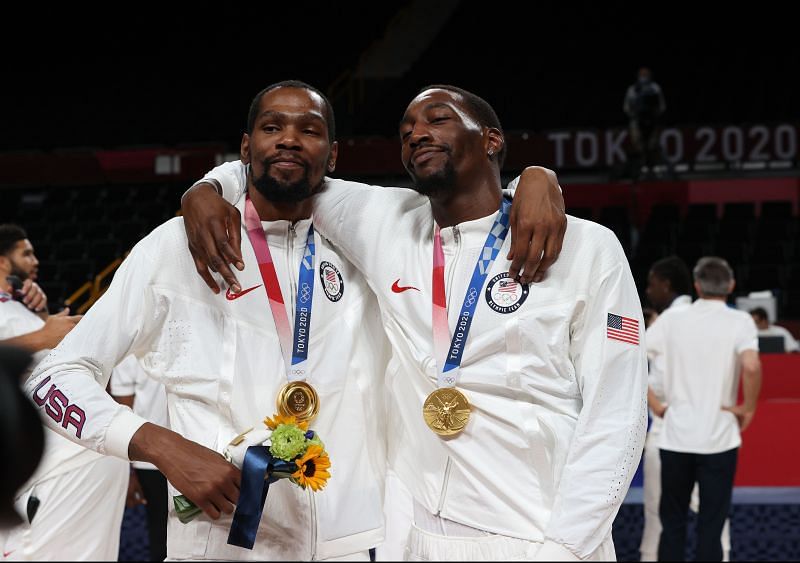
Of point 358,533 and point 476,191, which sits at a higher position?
point 476,191

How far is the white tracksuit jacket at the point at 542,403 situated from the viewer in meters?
2.58

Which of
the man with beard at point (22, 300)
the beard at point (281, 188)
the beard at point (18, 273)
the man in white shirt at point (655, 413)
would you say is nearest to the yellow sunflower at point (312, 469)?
the beard at point (281, 188)

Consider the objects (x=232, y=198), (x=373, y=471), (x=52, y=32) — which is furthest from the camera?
(x=52, y=32)

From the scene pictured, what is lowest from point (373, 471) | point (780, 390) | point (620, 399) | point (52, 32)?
point (780, 390)

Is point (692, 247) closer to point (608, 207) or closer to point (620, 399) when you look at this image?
point (608, 207)

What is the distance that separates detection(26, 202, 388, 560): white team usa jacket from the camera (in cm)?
278

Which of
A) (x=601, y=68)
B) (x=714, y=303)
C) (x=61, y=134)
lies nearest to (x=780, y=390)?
(x=714, y=303)

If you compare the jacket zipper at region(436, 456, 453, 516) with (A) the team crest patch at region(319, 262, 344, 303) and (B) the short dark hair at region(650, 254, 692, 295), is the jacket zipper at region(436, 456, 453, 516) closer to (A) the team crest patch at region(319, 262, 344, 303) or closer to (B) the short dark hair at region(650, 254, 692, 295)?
(A) the team crest patch at region(319, 262, 344, 303)

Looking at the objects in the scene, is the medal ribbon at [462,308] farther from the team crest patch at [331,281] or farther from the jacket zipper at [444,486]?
the team crest patch at [331,281]

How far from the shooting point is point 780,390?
804 cm

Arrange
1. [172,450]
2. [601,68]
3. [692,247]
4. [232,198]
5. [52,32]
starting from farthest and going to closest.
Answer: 1. [52,32]
2. [601,68]
3. [692,247]
4. [232,198]
5. [172,450]

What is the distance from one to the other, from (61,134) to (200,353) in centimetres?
1781

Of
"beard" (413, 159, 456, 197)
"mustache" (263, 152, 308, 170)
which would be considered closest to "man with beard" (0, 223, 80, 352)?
"mustache" (263, 152, 308, 170)

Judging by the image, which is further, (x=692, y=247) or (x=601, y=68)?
(x=601, y=68)
